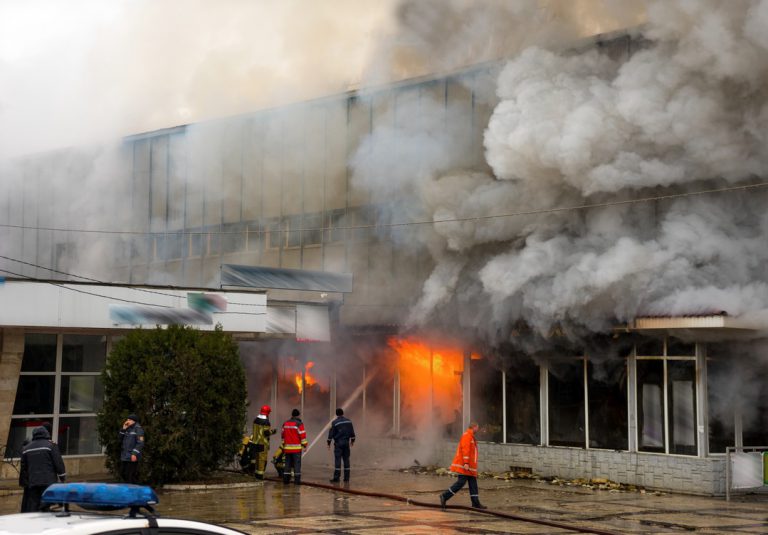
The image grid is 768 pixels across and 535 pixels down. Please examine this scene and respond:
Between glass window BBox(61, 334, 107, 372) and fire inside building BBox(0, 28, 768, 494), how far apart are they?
4 centimetres

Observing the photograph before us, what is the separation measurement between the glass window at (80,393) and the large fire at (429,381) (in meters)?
6.98

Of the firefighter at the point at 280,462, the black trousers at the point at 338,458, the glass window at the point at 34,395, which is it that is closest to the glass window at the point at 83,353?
the glass window at the point at 34,395

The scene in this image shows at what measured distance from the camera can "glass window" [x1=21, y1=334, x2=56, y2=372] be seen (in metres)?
20.4

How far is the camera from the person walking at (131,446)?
55.3ft

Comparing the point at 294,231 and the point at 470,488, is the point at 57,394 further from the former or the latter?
the point at 294,231

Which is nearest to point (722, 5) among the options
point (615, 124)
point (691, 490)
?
point (615, 124)

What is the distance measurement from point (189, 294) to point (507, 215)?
6.74m

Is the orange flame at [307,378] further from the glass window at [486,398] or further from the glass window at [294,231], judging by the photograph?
the glass window at [486,398]

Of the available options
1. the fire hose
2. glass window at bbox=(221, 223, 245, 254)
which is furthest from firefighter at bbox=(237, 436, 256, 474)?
glass window at bbox=(221, 223, 245, 254)

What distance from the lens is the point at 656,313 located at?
18.7 metres

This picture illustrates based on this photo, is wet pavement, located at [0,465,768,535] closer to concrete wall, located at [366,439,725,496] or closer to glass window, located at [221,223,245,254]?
concrete wall, located at [366,439,725,496]

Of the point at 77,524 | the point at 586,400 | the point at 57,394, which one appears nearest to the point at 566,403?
the point at 586,400

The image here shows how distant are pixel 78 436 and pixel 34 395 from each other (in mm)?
1289

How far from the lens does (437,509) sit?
52.7 ft
